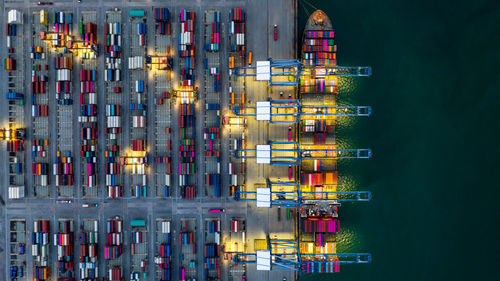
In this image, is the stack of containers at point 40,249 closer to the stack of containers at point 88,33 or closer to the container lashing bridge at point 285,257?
the stack of containers at point 88,33

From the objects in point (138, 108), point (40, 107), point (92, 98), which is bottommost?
point (138, 108)

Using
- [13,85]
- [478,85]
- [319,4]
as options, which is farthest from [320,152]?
[13,85]

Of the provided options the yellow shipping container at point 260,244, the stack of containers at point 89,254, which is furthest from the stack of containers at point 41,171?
the yellow shipping container at point 260,244

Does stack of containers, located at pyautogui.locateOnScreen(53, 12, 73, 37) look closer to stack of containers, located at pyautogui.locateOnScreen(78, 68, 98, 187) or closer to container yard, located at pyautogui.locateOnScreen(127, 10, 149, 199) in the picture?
stack of containers, located at pyautogui.locateOnScreen(78, 68, 98, 187)

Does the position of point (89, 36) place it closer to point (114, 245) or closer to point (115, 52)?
point (115, 52)

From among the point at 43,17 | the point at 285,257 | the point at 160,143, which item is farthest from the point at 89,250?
the point at 43,17
